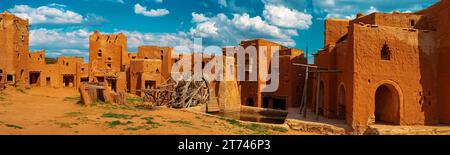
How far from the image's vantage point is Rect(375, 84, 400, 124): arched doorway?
1870cm

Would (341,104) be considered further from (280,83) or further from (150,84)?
(150,84)

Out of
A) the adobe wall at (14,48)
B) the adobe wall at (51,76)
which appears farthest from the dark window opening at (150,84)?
the adobe wall at (14,48)

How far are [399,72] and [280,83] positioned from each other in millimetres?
15883

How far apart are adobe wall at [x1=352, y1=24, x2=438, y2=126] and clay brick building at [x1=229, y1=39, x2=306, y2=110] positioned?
46.1 feet

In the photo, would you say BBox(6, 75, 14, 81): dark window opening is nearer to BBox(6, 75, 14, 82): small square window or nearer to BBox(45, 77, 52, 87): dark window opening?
BBox(6, 75, 14, 82): small square window

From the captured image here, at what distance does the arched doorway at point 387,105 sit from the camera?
18.7 meters

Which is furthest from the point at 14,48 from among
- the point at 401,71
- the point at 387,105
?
the point at 401,71

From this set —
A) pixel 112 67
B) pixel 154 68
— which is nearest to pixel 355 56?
pixel 154 68

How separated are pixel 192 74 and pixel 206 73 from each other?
314cm

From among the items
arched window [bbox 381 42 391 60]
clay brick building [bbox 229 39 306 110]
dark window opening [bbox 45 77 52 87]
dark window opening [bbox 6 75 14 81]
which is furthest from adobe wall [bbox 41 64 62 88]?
arched window [bbox 381 42 391 60]

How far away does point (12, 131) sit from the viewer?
1077cm

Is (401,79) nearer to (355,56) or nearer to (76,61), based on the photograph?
(355,56)

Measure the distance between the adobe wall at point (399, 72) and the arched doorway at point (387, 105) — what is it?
0.59 ft
